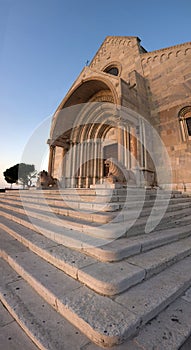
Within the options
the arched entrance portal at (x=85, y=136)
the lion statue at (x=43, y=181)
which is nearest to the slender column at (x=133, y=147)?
the arched entrance portal at (x=85, y=136)

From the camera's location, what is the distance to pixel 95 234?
2.34m

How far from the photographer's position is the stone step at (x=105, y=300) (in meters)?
1.08

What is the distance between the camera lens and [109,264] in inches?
70.2

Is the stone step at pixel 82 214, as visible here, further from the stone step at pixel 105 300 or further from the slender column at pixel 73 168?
the slender column at pixel 73 168

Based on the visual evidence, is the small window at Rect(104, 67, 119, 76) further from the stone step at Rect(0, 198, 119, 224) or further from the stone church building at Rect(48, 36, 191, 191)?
the stone step at Rect(0, 198, 119, 224)

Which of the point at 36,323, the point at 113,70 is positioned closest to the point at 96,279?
the point at 36,323

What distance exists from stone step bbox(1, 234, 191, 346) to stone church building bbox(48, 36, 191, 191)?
3.13 meters

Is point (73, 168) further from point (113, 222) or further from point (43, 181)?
point (113, 222)

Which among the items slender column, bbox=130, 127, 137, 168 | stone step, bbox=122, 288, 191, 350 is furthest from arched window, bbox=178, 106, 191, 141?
stone step, bbox=122, 288, 191, 350

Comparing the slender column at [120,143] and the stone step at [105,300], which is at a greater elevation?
the slender column at [120,143]

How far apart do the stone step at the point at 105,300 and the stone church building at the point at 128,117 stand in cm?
313

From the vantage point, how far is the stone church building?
6734mm

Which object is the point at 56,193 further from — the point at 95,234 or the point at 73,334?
the point at 73,334

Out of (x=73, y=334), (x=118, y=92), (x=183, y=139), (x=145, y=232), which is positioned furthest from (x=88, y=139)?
(x=73, y=334)
